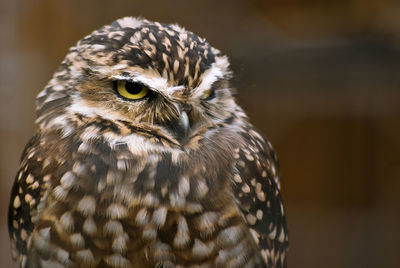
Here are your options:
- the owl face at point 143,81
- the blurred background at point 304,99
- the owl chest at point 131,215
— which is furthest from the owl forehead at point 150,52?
the blurred background at point 304,99

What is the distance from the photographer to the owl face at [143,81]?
1.03 metres

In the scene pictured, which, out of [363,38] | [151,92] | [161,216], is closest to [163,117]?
[151,92]

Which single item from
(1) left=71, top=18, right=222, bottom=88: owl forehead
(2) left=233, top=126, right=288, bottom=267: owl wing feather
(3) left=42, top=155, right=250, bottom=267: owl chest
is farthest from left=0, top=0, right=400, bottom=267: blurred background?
(3) left=42, top=155, right=250, bottom=267: owl chest

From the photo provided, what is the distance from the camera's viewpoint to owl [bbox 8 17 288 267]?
1.04m

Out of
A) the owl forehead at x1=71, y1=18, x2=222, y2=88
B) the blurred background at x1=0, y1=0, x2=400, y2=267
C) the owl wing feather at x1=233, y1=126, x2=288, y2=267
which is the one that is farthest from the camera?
the blurred background at x1=0, y1=0, x2=400, y2=267

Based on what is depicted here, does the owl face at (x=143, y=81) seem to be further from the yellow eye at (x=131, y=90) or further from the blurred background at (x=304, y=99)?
the blurred background at (x=304, y=99)

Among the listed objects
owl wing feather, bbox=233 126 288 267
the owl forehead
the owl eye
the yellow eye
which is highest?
the owl forehead

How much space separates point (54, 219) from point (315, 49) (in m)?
1.12

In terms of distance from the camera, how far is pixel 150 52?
104 cm

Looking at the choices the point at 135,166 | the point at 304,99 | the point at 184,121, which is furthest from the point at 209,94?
the point at 304,99

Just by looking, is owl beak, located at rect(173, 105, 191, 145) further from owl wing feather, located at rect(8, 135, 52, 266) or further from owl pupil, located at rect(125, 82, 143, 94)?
owl wing feather, located at rect(8, 135, 52, 266)

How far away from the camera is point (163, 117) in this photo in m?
1.07

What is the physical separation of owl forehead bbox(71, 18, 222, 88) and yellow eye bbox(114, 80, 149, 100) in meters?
0.03

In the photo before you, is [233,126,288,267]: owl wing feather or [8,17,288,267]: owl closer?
[8,17,288,267]: owl
